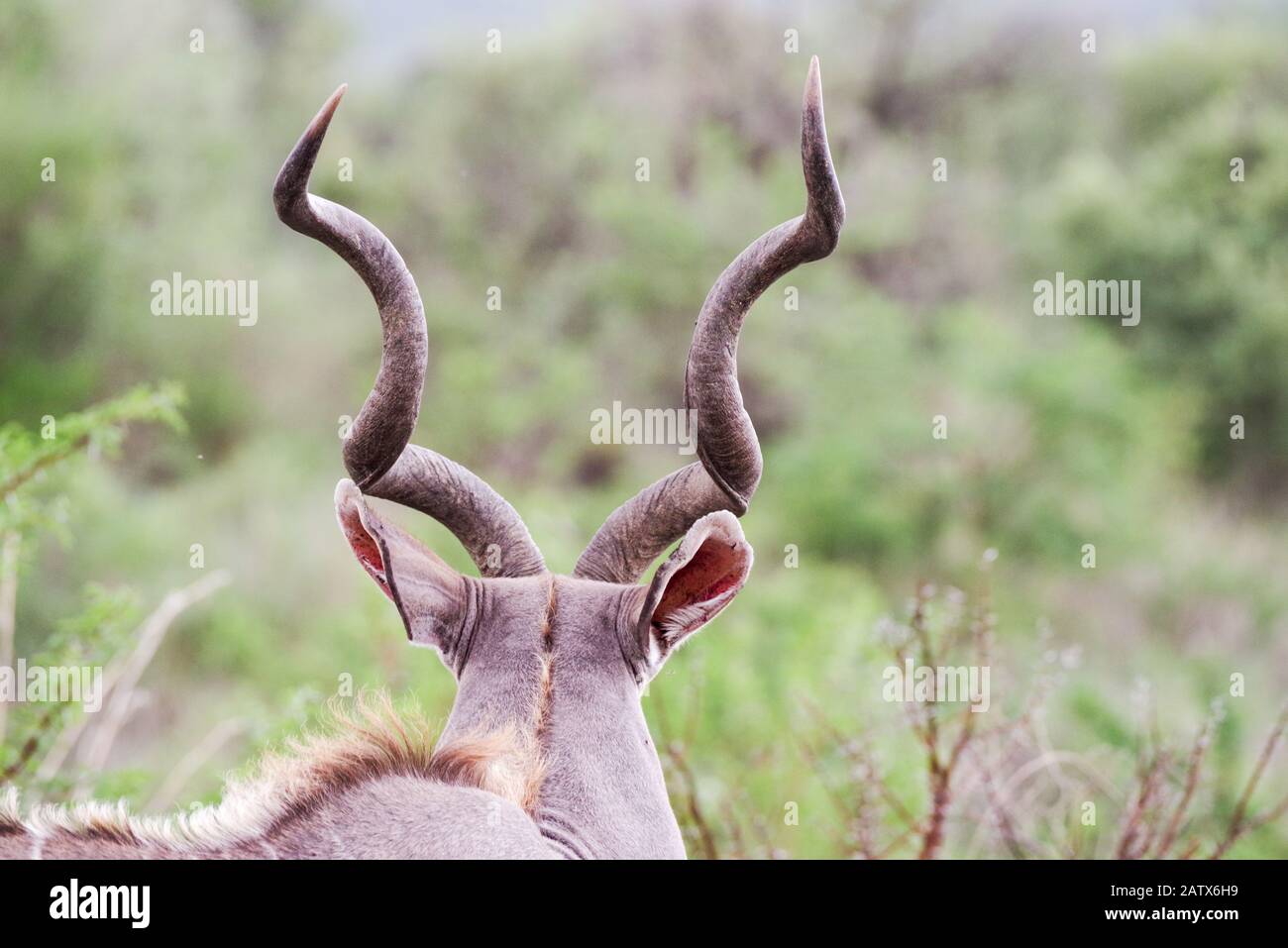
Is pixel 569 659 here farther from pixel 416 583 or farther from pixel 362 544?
pixel 362 544

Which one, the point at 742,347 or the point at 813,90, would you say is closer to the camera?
the point at 813,90

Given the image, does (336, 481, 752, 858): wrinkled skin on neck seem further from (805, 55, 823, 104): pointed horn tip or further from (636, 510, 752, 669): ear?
(805, 55, 823, 104): pointed horn tip

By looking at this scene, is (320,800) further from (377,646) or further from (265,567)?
(265,567)

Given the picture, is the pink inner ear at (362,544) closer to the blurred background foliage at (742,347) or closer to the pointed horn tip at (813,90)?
the pointed horn tip at (813,90)

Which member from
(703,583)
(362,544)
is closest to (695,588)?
(703,583)

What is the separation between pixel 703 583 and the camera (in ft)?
11.8

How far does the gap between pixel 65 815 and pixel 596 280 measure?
81.1 ft

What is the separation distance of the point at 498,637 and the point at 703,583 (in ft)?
1.61

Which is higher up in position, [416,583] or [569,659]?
[416,583]

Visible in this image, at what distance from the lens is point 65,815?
9.01 ft

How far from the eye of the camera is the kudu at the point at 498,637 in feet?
9.27

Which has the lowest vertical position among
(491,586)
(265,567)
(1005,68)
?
(265,567)
